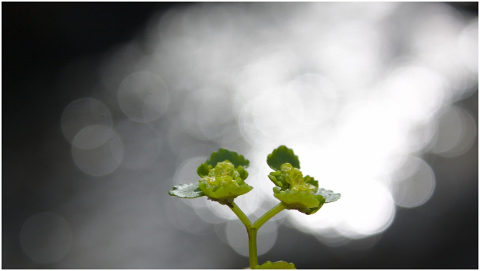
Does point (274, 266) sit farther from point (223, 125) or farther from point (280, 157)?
point (223, 125)

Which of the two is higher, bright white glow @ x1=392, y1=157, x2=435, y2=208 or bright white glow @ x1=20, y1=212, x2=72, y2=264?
bright white glow @ x1=392, y1=157, x2=435, y2=208

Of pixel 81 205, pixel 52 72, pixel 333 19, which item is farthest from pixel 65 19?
pixel 333 19

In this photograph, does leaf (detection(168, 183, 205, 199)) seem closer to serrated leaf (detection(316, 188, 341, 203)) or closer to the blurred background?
serrated leaf (detection(316, 188, 341, 203))

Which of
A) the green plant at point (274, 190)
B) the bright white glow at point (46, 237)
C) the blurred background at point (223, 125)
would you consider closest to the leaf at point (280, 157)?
the green plant at point (274, 190)

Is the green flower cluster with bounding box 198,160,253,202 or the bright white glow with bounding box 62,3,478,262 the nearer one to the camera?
the green flower cluster with bounding box 198,160,253,202

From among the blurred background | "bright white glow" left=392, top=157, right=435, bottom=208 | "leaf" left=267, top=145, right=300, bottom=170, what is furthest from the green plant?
"bright white glow" left=392, top=157, right=435, bottom=208

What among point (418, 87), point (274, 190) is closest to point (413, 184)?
point (418, 87)
